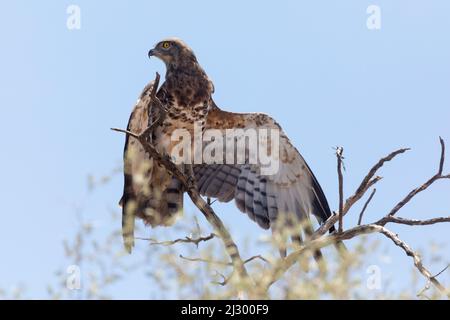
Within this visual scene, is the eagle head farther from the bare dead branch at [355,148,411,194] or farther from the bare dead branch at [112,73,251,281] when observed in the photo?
the bare dead branch at [355,148,411,194]

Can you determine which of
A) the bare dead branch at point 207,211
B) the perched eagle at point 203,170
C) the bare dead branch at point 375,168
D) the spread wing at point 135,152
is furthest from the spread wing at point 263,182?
the bare dead branch at point 375,168

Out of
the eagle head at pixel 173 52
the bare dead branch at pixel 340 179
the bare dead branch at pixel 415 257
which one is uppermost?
the eagle head at pixel 173 52

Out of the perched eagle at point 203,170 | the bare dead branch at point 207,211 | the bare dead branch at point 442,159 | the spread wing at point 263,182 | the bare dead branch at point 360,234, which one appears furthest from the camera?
the spread wing at point 263,182

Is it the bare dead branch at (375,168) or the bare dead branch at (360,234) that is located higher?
the bare dead branch at (375,168)

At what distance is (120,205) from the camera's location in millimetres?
8750

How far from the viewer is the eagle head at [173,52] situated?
9812 mm

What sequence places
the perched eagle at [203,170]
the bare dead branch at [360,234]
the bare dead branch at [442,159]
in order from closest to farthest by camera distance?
the bare dead branch at [360,234]
the bare dead branch at [442,159]
the perched eagle at [203,170]

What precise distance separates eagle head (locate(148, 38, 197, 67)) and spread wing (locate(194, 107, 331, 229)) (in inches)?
28.7

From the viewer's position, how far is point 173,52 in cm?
991

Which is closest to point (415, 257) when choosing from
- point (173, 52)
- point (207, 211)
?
point (207, 211)

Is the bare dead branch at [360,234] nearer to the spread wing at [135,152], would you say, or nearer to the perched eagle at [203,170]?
the perched eagle at [203,170]

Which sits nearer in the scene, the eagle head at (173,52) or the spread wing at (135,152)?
the spread wing at (135,152)
